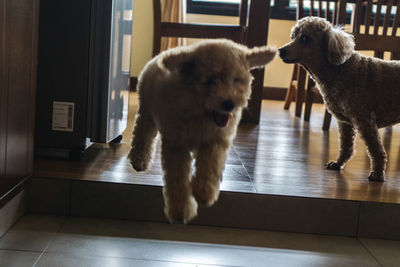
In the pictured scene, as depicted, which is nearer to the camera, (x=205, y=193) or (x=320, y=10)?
(x=205, y=193)

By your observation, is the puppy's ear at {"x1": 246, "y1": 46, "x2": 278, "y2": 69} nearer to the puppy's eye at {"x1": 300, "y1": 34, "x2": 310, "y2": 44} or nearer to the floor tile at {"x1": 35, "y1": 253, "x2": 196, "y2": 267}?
the floor tile at {"x1": 35, "y1": 253, "x2": 196, "y2": 267}

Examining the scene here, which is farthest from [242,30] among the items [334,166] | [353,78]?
[334,166]

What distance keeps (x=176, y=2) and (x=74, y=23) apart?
A: 95.0 inches

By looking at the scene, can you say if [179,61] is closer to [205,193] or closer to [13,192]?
[205,193]

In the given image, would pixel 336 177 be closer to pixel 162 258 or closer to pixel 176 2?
pixel 162 258

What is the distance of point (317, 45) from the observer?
7.21 ft

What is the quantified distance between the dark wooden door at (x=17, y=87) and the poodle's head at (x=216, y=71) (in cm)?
92

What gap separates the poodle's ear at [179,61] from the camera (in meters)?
0.65

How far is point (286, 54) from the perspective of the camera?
2.16m

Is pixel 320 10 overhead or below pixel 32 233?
overhead

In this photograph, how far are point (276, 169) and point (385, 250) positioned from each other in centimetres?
64

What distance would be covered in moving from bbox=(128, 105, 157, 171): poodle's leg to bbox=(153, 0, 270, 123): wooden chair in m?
2.04

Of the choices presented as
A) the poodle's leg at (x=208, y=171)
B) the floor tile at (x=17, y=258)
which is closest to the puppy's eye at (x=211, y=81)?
the poodle's leg at (x=208, y=171)

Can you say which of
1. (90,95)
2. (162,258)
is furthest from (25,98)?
(162,258)
